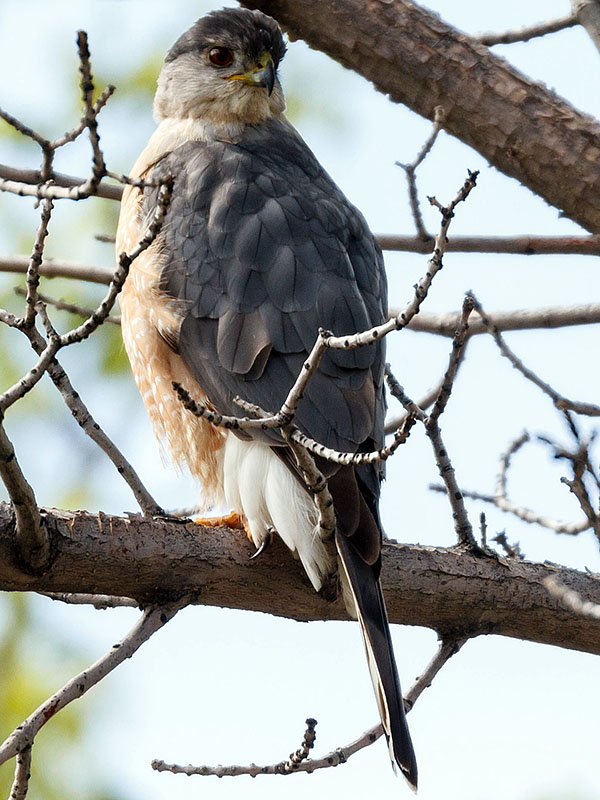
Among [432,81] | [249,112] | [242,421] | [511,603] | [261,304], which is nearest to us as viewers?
[242,421]

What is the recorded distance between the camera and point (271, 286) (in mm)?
3527

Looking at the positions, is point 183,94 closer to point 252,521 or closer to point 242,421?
point 252,521

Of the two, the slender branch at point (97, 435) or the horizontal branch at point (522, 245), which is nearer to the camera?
the slender branch at point (97, 435)

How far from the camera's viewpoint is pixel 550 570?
3.35 m

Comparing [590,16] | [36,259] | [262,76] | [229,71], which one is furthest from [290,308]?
[590,16]

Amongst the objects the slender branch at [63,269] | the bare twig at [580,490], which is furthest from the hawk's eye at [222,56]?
the bare twig at [580,490]

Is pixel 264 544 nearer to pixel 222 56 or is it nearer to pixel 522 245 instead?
pixel 522 245

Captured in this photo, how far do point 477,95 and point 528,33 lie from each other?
1.47 ft

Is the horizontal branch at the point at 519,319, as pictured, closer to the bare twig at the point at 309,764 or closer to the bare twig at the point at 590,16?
the bare twig at the point at 590,16

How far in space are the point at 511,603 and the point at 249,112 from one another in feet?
7.78

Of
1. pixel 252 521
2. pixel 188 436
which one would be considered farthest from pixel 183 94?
pixel 252 521

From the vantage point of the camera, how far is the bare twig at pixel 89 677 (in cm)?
255

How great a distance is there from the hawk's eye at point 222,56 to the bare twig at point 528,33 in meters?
1.08

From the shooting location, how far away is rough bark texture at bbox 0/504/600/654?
2789 millimetres
